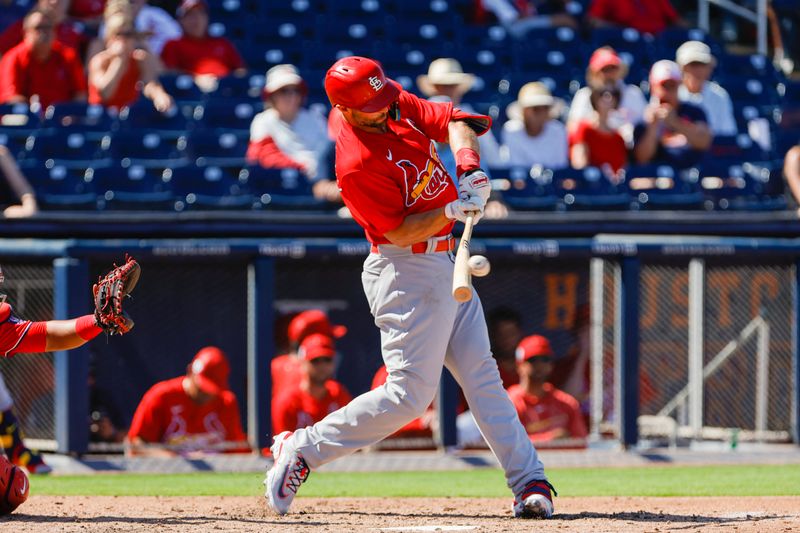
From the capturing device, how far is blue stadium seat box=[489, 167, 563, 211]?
7828 millimetres

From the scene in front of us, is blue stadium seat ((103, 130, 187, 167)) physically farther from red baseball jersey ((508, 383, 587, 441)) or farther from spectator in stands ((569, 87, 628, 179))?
red baseball jersey ((508, 383, 587, 441))

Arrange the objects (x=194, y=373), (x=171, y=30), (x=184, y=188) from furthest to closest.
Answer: (x=171, y=30)
(x=184, y=188)
(x=194, y=373)

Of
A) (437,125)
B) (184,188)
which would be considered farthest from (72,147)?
(437,125)

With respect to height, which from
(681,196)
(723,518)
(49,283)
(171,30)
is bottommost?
(723,518)

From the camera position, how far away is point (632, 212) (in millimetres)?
7824

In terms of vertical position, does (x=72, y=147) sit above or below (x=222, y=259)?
above

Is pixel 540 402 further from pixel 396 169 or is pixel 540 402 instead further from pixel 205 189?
pixel 396 169

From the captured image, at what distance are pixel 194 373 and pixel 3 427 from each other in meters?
1.10

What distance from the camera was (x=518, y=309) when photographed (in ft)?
25.9

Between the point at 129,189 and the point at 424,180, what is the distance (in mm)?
3705

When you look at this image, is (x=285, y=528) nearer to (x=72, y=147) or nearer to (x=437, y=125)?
(x=437, y=125)

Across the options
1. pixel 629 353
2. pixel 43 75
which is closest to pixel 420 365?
pixel 629 353

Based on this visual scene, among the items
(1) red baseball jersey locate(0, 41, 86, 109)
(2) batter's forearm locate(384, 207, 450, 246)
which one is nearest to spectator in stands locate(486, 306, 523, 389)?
(2) batter's forearm locate(384, 207, 450, 246)

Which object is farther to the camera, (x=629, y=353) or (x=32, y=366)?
(x=629, y=353)
